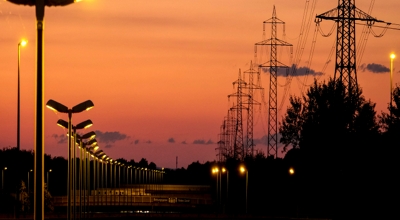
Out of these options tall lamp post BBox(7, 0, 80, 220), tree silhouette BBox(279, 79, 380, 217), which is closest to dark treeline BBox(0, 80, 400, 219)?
tree silhouette BBox(279, 79, 380, 217)

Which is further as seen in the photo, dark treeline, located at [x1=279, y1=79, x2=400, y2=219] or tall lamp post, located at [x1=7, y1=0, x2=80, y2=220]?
dark treeline, located at [x1=279, y1=79, x2=400, y2=219]

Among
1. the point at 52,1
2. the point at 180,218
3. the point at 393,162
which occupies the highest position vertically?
the point at 52,1

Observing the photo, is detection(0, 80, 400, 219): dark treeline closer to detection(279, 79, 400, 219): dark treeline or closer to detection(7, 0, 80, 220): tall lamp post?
detection(279, 79, 400, 219): dark treeline

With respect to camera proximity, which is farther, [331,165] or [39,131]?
[331,165]

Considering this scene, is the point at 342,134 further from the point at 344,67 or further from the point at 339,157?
the point at 344,67

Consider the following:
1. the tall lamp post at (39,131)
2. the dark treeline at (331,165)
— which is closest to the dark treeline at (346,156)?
the dark treeline at (331,165)

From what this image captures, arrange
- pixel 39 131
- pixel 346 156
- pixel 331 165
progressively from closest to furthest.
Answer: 1. pixel 39 131
2. pixel 346 156
3. pixel 331 165

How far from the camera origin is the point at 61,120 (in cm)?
4791

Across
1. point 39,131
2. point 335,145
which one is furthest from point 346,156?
point 39,131

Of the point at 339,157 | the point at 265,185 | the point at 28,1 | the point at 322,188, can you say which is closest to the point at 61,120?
the point at 28,1

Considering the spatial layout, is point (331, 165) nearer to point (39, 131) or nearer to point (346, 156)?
point (346, 156)

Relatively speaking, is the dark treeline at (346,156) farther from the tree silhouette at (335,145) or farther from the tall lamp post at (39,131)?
the tall lamp post at (39,131)

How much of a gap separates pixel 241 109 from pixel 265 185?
1517 centimetres

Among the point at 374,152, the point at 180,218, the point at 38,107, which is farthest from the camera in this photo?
the point at 180,218
